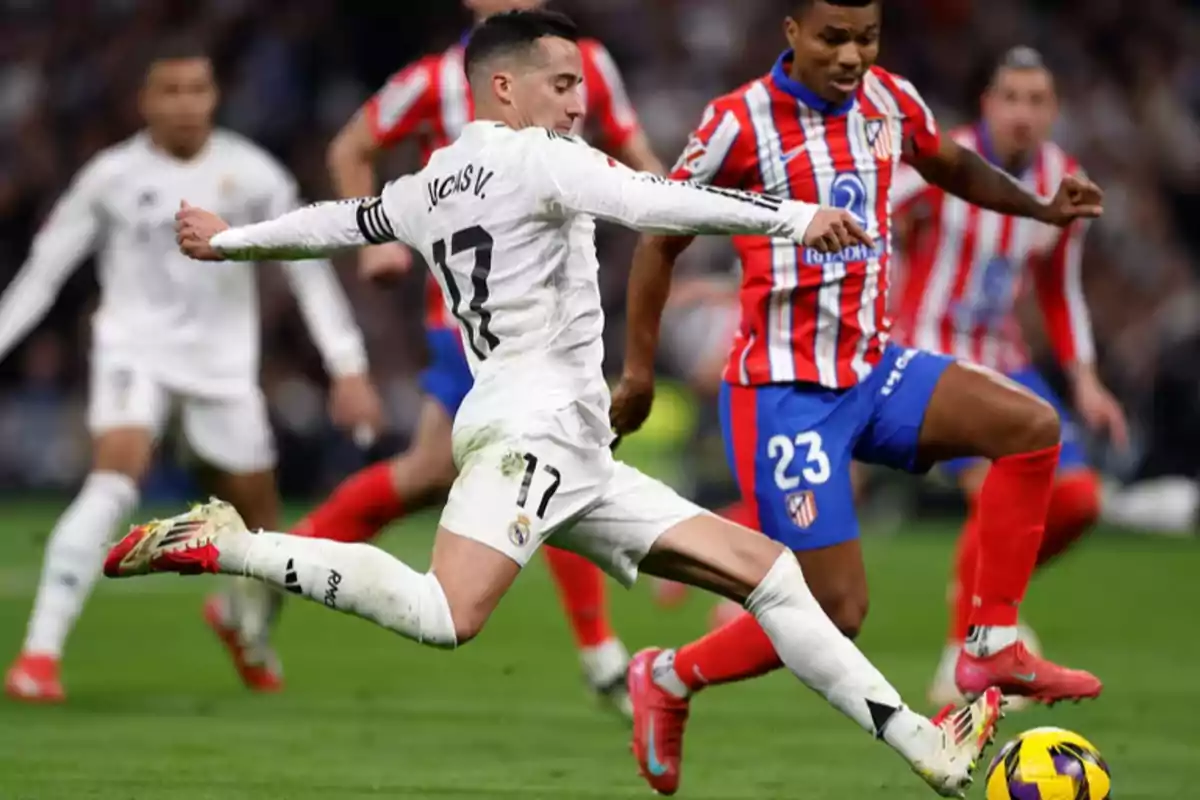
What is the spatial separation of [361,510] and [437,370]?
0.64 meters

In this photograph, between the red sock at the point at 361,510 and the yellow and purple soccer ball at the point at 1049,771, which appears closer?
the yellow and purple soccer ball at the point at 1049,771

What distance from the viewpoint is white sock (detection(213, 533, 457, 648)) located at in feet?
19.2

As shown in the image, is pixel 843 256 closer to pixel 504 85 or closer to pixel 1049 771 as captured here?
pixel 504 85

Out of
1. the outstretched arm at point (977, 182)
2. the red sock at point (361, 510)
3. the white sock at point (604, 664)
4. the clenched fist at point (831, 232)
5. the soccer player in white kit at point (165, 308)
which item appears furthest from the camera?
the soccer player in white kit at point (165, 308)

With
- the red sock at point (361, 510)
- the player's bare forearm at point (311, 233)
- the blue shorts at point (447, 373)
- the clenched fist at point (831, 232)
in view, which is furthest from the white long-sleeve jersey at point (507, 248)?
the red sock at point (361, 510)

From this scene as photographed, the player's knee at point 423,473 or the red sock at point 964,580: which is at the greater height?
the player's knee at point 423,473

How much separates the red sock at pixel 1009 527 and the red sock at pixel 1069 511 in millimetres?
2254

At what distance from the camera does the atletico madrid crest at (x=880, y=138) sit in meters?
6.98

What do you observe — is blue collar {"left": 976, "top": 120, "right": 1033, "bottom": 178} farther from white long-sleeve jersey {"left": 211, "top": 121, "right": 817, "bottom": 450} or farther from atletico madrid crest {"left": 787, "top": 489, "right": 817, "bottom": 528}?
white long-sleeve jersey {"left": 211, "top": 121, "right": 817, "bottom": 450}

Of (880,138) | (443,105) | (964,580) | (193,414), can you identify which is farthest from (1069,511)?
(193,414)

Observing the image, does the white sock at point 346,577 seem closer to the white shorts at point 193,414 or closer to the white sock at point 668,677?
the white sock at point 668,677

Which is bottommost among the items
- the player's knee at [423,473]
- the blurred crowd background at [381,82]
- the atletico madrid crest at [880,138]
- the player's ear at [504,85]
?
the blurred crowd background at [381,82]

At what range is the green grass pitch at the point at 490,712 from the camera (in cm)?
678

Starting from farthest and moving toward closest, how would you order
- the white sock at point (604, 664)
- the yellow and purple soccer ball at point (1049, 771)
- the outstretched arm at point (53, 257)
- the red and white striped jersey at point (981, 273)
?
the red and white striped jersey at point (981, 273), the outstretched arm at point (53, 257), the white sock at point (604, 664), the yellow and purple soccer ball at point (1049, 771)
